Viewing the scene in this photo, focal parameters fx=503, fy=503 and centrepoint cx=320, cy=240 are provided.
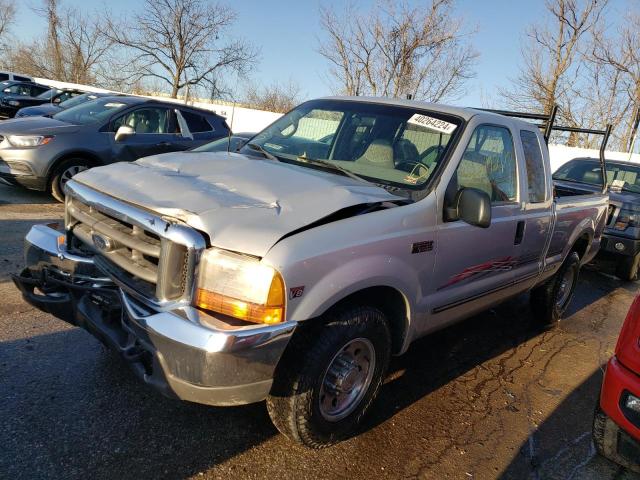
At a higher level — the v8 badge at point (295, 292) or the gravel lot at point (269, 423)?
the v8 badge at point (295, 292)

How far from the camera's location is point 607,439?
2.71 m

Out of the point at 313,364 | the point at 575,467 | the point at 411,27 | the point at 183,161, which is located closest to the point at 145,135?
the point at 183,161

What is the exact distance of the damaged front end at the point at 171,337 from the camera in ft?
6.86

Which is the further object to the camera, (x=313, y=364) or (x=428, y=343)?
(x=428, y=343)

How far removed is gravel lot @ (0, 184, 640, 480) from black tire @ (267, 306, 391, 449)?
173mm

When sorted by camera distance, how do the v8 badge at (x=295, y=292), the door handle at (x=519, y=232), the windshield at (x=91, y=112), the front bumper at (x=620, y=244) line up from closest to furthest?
the v8 badge at (x=295, y=292) < the door handle at (x=519, y=232) < the front bumper at (x=620, y=244) < the windshield at (x=91, y=112)

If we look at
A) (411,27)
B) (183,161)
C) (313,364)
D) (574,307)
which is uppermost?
(411,27)

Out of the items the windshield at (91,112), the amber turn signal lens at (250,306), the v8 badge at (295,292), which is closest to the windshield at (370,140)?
the v8 badge at (295,292)

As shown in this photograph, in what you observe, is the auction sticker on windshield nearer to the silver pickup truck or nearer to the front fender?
the silver pickup truck

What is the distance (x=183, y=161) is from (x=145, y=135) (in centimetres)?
521

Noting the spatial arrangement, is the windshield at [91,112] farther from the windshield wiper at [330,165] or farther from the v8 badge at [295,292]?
the v8 badge at [295,292]

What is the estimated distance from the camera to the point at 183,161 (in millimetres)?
3164

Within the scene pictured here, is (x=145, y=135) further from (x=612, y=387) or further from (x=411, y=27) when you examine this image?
(x=411, y=27)

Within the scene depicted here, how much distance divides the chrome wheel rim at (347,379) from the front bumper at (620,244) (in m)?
6.12
